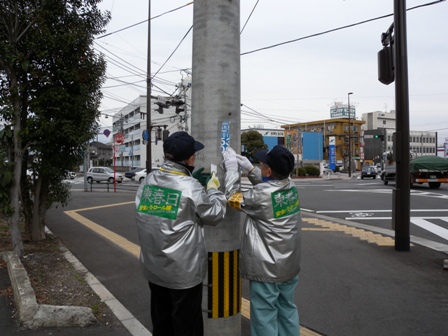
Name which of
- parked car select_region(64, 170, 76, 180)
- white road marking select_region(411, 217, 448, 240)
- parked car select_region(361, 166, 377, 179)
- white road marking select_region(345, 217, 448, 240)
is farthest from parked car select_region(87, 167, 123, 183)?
white road marking select_region(411, 217, 448, 240)

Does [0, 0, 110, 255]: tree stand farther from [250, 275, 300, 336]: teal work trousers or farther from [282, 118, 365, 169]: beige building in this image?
[282, 118, 365, 169]: beige building

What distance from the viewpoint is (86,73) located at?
276 inches

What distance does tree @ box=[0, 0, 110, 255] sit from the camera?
6.18m

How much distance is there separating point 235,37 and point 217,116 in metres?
0.67

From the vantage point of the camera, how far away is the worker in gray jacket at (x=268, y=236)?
2967mm

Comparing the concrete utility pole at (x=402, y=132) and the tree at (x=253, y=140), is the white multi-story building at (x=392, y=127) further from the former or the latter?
the concrete utility pole at (x=402, y=132)

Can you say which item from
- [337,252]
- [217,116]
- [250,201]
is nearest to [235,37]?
[217,116]

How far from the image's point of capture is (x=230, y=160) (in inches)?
118

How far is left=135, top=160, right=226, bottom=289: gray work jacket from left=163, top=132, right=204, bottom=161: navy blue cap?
10 cm

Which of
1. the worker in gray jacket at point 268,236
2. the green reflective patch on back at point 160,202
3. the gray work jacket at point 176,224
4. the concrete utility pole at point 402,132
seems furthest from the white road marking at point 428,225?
the green reflective patch on back at point 160,202

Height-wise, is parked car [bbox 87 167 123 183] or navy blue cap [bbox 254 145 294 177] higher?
navy blue cap [bbox 254 145 294 177]

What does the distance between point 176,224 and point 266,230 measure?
740mm

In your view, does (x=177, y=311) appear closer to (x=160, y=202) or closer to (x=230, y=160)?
(x=160, y=202)

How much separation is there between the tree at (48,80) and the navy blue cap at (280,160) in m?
4.43
